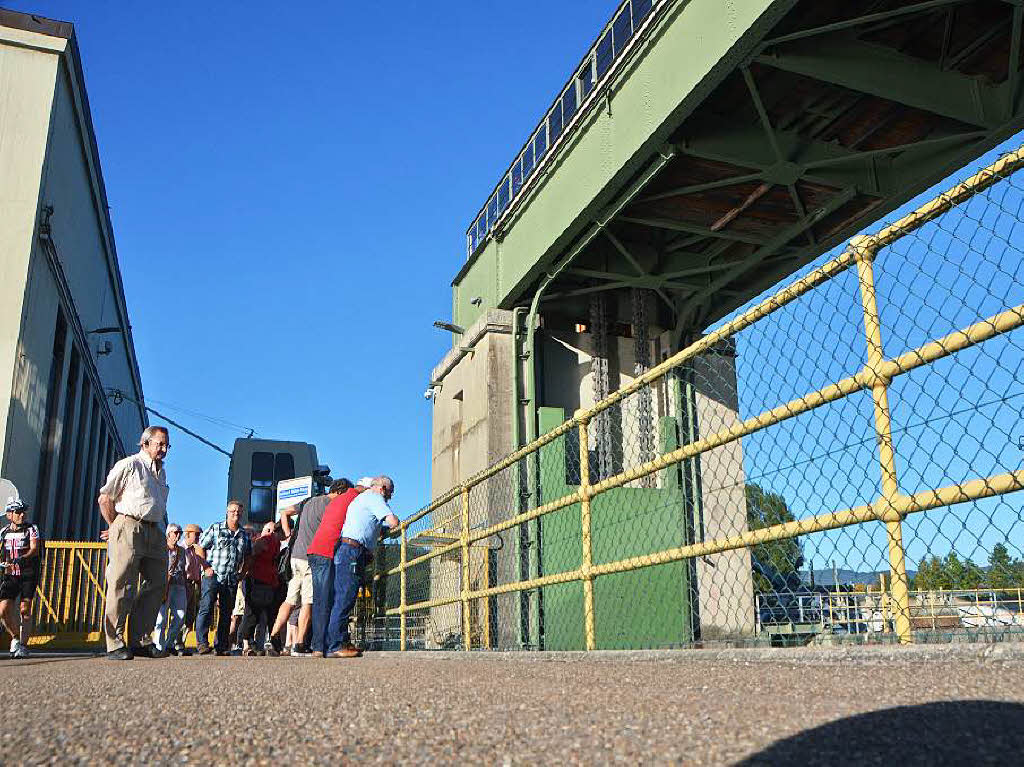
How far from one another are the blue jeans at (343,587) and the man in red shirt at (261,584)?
291 cm

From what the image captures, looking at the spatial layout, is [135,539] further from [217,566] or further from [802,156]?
[802,156]

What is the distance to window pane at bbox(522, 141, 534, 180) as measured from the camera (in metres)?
14.6

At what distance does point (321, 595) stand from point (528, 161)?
8811mm

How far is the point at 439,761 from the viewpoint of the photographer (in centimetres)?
190

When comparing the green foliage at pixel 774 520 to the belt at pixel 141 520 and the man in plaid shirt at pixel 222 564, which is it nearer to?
the belt at pixel 141 520

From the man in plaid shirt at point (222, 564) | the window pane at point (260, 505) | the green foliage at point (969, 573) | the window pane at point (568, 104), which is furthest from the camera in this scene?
the window pane at point (260, 505)

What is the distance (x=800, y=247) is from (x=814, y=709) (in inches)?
502

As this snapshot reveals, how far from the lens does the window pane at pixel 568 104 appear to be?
13190mm

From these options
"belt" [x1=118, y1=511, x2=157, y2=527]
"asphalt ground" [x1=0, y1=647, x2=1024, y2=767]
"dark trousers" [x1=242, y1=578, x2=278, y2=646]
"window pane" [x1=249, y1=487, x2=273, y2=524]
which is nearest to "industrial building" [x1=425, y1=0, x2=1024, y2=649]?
"dark trousers" [x1=242, y1=578, x2=278, y2=646]

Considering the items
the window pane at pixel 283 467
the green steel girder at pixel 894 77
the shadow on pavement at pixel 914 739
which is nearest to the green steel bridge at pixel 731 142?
the green steel girder at pixel 894 77

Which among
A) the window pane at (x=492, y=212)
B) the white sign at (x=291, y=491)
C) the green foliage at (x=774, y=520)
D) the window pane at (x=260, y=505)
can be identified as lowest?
the green foliage at (x=774, y=520)

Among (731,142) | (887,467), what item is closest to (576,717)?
(887,467)

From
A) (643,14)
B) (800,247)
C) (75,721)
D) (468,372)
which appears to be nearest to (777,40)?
(643,14)

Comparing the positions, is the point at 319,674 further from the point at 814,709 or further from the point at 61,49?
the point at 61,49
